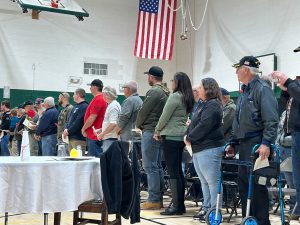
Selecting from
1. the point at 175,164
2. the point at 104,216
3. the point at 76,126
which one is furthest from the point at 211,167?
the point at 76,126

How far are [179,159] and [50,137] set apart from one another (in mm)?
3600

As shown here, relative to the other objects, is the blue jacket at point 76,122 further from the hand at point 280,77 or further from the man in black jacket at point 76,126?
the hand at point 280,77

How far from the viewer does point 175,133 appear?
18.6 ft

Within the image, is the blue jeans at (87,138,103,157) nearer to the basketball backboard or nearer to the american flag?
the basketball backboard

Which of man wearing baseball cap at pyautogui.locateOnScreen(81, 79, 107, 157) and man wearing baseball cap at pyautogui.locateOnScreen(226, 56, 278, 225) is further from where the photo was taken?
man wearing baseball cap at pyautogui.locateOnScreen(81, 79, 107, 157)

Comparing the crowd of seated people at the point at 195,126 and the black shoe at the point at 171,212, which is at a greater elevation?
the crowd of seated people at the point at 195,126

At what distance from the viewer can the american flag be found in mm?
12891

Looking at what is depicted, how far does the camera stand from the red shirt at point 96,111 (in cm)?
694

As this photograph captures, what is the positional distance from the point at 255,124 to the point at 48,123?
514 cm

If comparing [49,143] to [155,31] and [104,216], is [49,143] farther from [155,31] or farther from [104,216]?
[155,31]

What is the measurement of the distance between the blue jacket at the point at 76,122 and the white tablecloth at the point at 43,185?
354 cm

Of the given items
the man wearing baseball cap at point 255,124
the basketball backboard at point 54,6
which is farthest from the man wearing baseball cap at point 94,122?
the basketball backboard at point 54,6

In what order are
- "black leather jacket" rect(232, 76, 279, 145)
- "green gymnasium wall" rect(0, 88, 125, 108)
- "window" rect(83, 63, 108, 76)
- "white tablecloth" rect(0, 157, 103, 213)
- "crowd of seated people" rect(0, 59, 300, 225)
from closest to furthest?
"white tablecloth" rect(0, 157, 103, 213) < "black leather jacket" rect(232, 76, 279, 145) < "crowd of seated people" rect(0, 59, 300, 225) < "green gymnasium wall" rect(0, 88, 125, 108) < "window" rect(83, 63, 108, 76)

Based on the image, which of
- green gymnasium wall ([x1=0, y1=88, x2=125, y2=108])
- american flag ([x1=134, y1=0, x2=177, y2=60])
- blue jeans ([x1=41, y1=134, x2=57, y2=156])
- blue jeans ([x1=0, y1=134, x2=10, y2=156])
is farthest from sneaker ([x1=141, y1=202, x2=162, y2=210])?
green gymnasium wall ([x1=0, y1=88, x2=125, y2=108])
